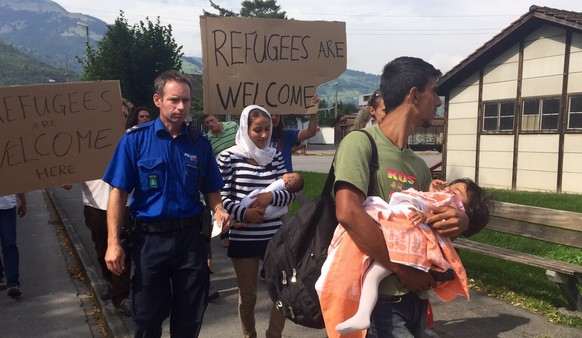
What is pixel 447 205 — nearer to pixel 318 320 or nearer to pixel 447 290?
pixel 447 290

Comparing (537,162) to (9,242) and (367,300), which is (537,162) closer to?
(9,242)

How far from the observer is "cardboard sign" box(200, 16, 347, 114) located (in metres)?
4.47

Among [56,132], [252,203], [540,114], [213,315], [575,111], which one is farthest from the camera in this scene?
[540,114]

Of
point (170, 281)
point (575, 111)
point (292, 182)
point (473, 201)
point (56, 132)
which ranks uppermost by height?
point (575, 111)

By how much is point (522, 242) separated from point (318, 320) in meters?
5.97

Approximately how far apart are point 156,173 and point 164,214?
0.24 m

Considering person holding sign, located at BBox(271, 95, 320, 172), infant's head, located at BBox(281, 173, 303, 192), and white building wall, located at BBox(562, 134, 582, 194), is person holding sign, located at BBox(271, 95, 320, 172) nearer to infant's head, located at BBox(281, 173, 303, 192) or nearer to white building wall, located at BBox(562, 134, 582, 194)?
infant's head, located at BBox(281, 173, 303, 192)

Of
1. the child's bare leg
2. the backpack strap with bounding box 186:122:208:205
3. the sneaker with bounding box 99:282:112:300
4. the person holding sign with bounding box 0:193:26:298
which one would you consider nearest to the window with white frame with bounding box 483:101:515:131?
the sneaker with bounding box 99:282:112:300

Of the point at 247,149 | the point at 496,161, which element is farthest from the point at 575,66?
the point at 247,149

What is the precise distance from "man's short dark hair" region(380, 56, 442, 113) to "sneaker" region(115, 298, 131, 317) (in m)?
3.52

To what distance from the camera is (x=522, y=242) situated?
7270 mm

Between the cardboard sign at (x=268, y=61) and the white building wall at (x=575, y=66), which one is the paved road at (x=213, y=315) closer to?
the cardboard sign at (x=268, y=61)

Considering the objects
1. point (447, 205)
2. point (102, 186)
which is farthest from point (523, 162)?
point (447, 205)

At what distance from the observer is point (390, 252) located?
1963 millimetres
